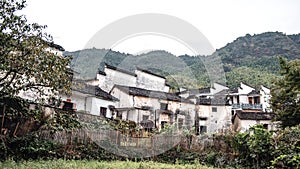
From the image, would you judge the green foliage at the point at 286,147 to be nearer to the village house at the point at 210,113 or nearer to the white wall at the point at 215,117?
the village house at the point at 210,113

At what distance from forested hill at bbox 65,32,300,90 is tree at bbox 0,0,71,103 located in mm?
10434

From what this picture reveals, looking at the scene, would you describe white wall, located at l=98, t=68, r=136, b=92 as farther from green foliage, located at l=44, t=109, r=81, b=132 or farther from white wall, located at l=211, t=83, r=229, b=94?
green foliage, located at l=44, t=109, r=81, b=132

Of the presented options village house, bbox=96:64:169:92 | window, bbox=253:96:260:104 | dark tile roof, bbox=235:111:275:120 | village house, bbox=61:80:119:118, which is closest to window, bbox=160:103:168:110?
village house, bbox=96:64:169:92

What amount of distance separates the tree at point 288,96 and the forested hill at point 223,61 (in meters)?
5.54

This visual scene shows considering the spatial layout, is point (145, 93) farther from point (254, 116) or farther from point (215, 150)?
point (215, 150)

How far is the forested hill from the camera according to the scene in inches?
939

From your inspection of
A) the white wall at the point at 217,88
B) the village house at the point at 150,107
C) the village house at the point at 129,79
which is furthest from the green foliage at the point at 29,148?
the white wall at the point at 217,88

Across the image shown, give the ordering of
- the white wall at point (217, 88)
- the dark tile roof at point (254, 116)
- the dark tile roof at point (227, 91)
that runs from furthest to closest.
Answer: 1. the dark tile roof at point (227, 91)
2. the white wall at point (217, 88)
3. the dark tile roof at point (254, 116)

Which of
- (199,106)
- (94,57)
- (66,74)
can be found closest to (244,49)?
(199,106)

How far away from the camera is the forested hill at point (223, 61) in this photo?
23844mm

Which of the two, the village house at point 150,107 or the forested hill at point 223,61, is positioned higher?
the forested hill at point 223,61

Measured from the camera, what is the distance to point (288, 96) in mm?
16516

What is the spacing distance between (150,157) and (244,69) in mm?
31543

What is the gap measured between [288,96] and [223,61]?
2476 cm
